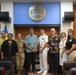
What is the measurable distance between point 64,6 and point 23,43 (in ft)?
9.45

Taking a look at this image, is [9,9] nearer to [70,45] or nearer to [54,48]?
[54,48]

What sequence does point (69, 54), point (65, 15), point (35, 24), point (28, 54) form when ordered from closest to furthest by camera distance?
point (69, 54)
point (28, 54)
point (65, 15)
point (35, 24)

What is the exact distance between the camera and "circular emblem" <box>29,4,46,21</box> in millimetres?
8602

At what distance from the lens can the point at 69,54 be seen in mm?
5418

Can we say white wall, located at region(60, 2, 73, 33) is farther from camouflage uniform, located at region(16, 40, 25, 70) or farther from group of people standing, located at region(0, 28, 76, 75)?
camouflage uniform, located at region(16, 40, 25, 70)

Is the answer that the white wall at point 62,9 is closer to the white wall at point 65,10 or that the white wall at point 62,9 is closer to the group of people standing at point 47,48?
the white wall at point 65,10

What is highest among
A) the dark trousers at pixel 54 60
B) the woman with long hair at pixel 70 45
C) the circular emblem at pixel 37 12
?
the circular emblem at pixel 37 12

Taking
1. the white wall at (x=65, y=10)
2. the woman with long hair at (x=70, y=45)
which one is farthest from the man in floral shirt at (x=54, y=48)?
the white wall at (x=65, y=10)

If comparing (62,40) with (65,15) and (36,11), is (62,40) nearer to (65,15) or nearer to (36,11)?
(65,15)

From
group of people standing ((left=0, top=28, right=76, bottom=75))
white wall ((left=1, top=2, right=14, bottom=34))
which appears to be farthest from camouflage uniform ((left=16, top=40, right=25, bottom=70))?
white wall ((left=1, top=2, right=14, bottom=34))

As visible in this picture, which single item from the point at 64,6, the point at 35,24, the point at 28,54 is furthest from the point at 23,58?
the point at 64,6

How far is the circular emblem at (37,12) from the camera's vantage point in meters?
8.60

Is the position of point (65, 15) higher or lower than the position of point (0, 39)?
A: higher

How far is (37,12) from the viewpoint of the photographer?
8656 mm
